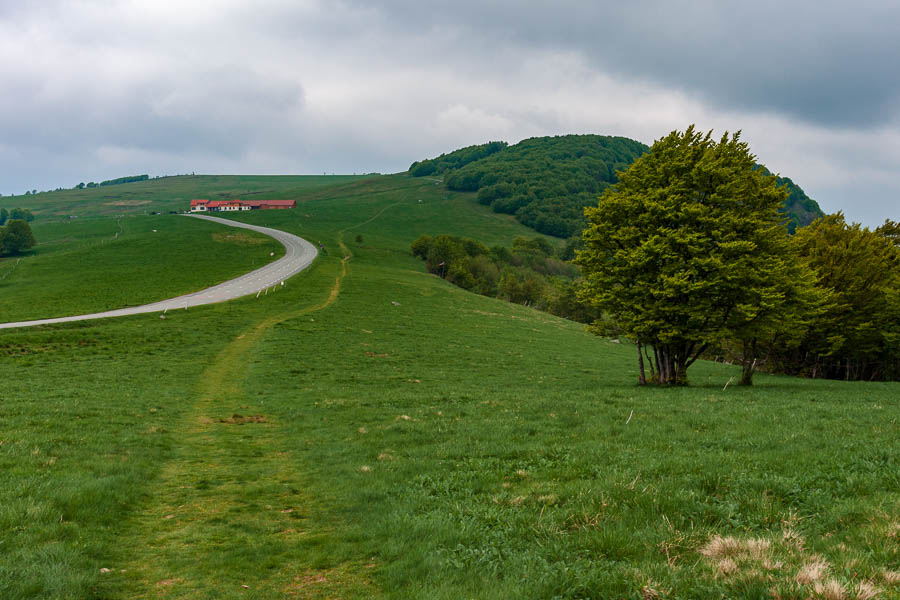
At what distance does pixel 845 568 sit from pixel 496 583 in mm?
3921

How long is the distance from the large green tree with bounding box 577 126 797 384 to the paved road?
5034 centimetres

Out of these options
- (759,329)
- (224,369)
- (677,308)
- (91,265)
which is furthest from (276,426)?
(91,265)

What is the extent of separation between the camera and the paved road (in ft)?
177

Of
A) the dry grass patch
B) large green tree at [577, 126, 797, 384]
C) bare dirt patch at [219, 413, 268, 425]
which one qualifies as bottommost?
bare dirt patch at [219, 413, 268, 425]

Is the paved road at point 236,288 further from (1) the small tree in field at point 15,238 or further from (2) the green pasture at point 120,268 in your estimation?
(1) the small tree in field at point 15,238

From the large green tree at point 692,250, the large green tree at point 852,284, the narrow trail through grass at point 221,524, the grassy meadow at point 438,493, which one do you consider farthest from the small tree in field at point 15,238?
the large green tree at point 852,284

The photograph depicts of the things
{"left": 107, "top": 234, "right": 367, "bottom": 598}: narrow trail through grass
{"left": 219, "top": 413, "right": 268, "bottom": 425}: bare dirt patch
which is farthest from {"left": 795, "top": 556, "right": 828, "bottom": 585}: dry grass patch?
{"left": 219, "top": 413, "right": 268, "bottom": 425}: bare dirt patch

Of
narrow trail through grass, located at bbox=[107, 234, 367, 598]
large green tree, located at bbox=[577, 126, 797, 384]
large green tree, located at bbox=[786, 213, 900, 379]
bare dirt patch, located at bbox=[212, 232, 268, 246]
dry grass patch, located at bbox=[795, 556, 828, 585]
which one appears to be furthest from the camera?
bare dirt patch, located at bbox=[212, 232, 268, 246]

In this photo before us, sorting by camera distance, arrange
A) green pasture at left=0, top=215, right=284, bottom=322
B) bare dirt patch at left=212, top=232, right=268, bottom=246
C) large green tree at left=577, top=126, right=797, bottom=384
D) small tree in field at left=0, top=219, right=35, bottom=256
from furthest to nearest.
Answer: bare dirt patch at left=212, top=232, right=268, bottom=246, small tree in field at left=0, top=219, right=35, bottom=256, green pasture at left=0, top=215, right=284, bottom=322, large green tree at left=577, top=126, right=797, bottom=384

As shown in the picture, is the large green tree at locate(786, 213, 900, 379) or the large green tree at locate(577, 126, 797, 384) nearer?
the large green tree at locate(577, 126, 797, 384)

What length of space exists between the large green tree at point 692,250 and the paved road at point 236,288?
165ft

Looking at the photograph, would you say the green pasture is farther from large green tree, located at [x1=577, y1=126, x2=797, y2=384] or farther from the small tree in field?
large green tree, located at [x1=577, y1=126, x2=797, y2=384]

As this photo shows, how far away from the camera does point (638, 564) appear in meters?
6.43

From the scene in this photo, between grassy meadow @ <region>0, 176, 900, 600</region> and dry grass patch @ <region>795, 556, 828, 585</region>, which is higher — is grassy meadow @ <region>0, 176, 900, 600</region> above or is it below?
below
